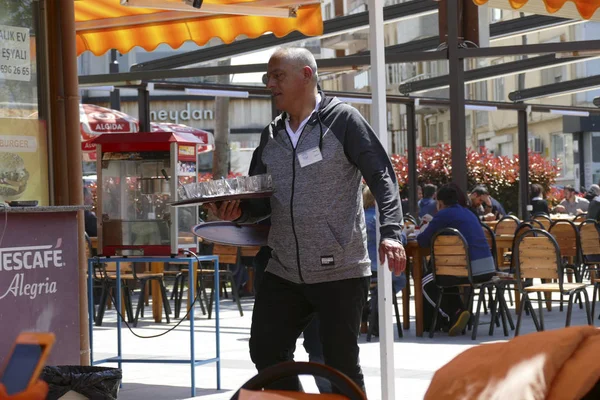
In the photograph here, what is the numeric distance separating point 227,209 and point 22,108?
221 cm

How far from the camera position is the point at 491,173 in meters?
24.2

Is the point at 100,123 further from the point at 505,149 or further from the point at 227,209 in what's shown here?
the point at 505,149

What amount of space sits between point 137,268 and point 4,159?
664 cm

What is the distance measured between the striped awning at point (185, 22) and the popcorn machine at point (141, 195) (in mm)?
1103

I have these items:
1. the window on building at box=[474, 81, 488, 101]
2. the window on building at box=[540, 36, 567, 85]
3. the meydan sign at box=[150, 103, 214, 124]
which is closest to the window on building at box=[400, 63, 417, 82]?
the window on building at box=[474, 81, 488, 101]

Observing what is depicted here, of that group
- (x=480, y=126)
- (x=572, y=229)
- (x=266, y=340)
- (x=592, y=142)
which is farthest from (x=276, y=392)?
(x=480, y=126)

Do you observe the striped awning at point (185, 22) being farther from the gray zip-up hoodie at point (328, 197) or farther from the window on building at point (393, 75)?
the window on building at point (393, 75)

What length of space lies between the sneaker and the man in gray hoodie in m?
6.31

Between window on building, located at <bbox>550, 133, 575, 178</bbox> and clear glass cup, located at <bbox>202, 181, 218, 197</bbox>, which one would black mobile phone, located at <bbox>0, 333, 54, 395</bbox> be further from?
window on building, located at <bbox>550, 133, 575, 178</bbox>

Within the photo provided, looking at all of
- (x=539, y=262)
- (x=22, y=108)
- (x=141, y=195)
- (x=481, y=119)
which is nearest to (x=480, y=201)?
(x=539, y=262)

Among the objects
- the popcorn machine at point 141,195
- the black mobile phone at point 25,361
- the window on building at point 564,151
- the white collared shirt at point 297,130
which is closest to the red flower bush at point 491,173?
the window on building at point 564,151

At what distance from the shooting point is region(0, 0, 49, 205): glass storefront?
20.8ft

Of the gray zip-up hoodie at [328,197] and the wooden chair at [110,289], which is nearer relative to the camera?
the gray zip-up hoodie at [328,197]

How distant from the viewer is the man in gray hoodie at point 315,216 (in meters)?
4.73
